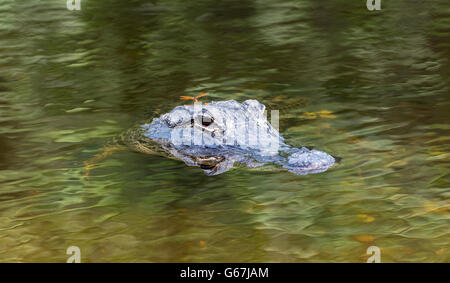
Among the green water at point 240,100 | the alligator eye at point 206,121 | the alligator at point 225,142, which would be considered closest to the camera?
the green water at point 240,100

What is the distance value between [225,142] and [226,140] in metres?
0.03

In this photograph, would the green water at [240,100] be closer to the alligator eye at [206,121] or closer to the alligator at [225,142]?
the alligator at [225,142]

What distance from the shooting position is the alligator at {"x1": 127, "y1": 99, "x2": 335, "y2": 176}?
674 centimetres

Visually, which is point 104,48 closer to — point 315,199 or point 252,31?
point 252,31

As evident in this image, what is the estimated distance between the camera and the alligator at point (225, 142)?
6.74 metres

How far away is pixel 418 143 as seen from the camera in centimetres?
721

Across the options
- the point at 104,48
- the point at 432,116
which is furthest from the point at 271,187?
the point at 104,48

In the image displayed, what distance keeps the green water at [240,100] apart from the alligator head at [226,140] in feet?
0.69

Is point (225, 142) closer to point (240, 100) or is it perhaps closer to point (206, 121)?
point (206, 121)

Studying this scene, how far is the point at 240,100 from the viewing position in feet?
29.6

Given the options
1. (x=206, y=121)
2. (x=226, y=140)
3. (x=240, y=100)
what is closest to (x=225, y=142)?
(x=226, y=140)

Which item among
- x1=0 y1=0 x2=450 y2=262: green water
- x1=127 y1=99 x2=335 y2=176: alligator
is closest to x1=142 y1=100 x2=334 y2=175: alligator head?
x1=127 y1=99 x2=335 y2=176: alligator

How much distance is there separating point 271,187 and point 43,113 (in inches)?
157

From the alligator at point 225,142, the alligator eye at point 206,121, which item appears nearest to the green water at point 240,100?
the alligator at point 225,142
